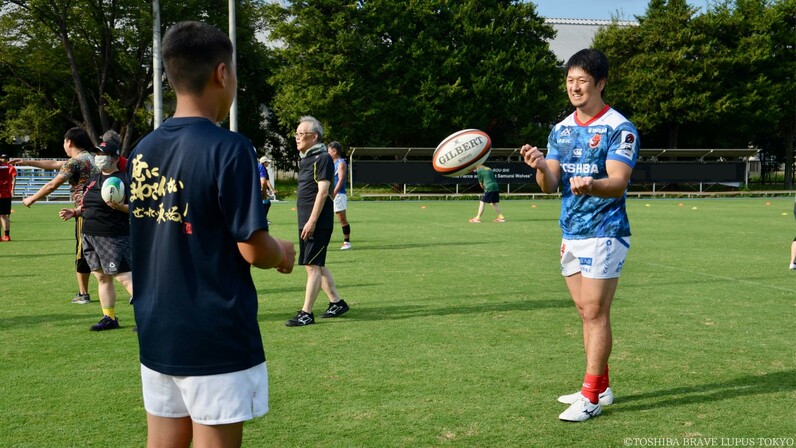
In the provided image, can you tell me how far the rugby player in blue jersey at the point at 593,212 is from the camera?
4.84 metres

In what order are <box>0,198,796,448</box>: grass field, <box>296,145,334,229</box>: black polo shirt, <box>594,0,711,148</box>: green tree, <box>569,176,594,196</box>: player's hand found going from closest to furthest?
<box>569,176,594,196</box>: player's hand → <box>0,198,796,448</box>: grass field → <box>296,145,334,229</box>: black polo shirt → <box>594,0,711,148</box>: green tree

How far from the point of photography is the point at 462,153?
7.80m

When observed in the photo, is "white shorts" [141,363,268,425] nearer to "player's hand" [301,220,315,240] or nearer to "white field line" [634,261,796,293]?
"player's hand" [301,220,315,240]

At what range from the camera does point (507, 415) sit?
4.88m

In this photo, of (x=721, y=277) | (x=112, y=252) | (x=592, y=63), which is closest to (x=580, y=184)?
(x=592, y=63)

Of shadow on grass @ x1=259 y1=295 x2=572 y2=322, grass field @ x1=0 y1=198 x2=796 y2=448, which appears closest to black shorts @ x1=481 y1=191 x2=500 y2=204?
grass field @ x1=0 y1=198 x2=796 y2=448

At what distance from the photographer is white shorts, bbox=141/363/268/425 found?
2637 millimetres

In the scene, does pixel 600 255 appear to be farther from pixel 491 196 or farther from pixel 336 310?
pixel 491 196

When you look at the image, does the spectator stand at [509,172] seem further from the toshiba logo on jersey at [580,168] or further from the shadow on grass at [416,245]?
the toshiba logo on jersey at [580,168]

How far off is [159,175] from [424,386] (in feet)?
11.1

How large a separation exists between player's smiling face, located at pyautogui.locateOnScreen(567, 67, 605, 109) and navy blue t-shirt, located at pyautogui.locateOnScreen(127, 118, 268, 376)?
9.67 feet

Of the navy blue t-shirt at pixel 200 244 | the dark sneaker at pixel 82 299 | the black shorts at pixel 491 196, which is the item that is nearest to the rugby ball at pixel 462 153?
the dark sneaker at pixel 82 299

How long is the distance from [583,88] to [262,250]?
3.04 metres

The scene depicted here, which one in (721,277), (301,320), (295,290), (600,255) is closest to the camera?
(600,255)
